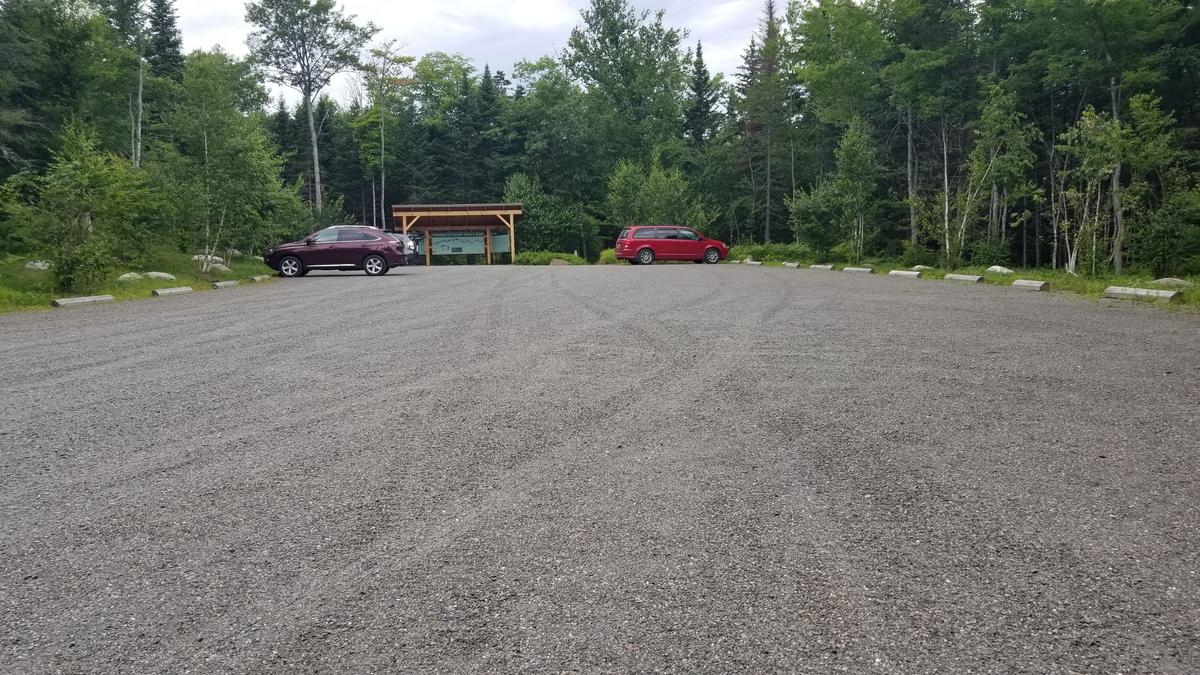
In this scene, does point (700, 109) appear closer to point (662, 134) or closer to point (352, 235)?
point (662, 134)

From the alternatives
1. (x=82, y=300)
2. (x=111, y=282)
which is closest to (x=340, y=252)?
(x=111, y=282)

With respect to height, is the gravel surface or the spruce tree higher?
the spruce tree

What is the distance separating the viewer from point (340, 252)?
22.6m

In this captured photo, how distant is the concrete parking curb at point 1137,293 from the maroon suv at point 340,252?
19.0 m

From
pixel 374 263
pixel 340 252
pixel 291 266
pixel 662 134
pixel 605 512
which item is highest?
pixel 662 134

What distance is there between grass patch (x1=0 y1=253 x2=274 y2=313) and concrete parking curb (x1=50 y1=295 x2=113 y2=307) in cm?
17

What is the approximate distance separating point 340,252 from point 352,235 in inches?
28.3

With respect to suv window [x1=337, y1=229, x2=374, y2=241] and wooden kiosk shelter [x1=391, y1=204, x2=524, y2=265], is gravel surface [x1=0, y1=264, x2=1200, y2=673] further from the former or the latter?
wooden kiosk shelter [x1=391, y1=204, x2=524, y2=265]

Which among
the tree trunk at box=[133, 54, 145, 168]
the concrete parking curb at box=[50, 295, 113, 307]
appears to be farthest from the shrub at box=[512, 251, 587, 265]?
the concrete parking curb at box=[50, 295, 113, 307]

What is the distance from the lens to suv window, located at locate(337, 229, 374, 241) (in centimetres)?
2275

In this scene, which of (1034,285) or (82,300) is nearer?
(82,300)

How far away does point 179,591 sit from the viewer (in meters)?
2.36

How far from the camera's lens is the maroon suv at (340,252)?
22.1 metres

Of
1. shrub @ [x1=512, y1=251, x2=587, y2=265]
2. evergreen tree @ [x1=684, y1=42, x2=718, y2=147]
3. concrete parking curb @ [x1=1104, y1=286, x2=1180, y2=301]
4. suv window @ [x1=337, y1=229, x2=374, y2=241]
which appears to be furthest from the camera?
evergreen tree @ [x1=684, y1=42, x2=718, y2=147]
